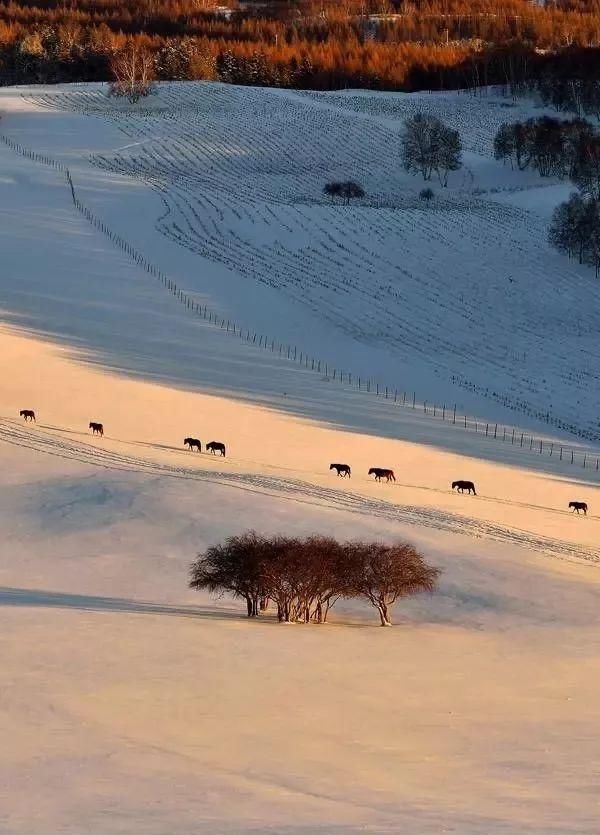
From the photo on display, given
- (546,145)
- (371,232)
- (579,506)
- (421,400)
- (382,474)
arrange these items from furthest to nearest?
(546,145) → (371,232) → (421,400) → (382,474) → (579,506)

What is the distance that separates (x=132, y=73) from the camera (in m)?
145

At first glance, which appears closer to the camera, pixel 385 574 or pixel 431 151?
pixel 385 574

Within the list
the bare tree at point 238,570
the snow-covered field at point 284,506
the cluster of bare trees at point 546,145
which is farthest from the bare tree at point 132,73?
the bare tree at point 238,570

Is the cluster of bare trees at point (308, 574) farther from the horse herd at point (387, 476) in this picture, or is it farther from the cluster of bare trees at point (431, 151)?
the cluster of bare trees at point (431, 151)

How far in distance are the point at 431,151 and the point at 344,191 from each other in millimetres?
Result: 12342

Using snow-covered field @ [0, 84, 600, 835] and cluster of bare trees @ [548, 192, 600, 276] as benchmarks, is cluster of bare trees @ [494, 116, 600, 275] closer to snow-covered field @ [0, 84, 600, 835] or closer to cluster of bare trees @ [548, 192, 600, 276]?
snow-covered field @ [0, 84, 600, 835]

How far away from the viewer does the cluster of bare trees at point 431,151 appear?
114 m

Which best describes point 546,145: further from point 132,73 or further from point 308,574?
point 308,574

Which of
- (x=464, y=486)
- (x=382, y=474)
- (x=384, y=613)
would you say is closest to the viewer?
(x=384, y=613)

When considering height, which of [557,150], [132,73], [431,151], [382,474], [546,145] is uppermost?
[132,73]

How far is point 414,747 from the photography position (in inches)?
875

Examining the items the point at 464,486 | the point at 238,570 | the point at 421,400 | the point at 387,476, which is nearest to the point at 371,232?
the point at 421,400

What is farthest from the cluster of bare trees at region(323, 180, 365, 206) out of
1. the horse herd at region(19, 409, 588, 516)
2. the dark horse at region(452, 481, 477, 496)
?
the dark horse at region(452, 481, 477, 496)

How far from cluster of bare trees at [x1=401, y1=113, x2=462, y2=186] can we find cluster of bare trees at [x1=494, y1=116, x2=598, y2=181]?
4.84 meters
